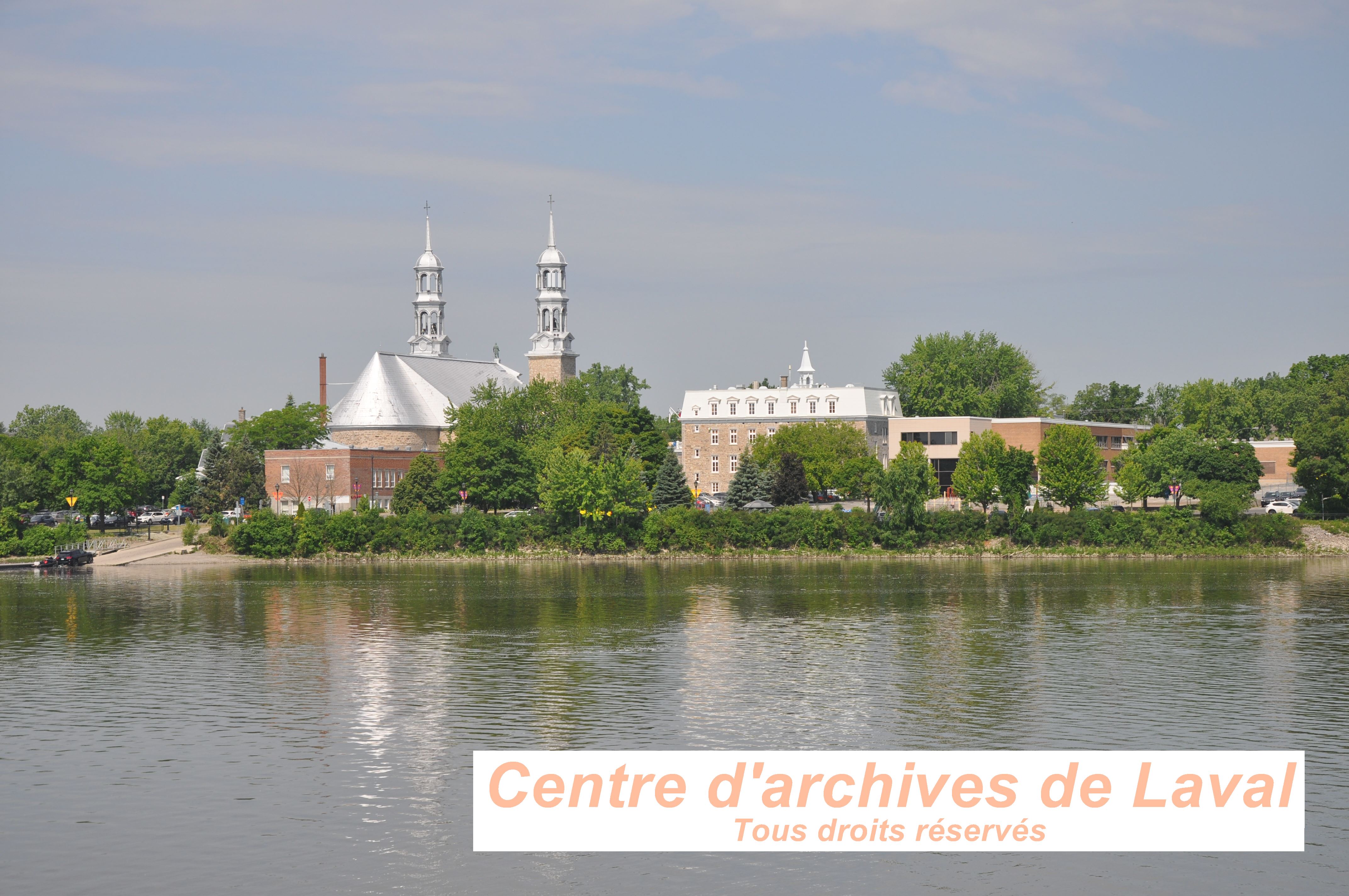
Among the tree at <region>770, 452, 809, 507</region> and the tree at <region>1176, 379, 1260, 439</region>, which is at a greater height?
the tree at <region>1176, 379, 1260, 439</region>

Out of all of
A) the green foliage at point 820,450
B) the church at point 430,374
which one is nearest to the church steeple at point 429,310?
the church at point 430,374

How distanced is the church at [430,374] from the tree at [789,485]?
2772cm

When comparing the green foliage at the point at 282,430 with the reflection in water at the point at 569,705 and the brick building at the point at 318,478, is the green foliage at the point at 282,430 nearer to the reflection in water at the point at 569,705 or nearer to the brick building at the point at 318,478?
the brick building at the point at 318,478

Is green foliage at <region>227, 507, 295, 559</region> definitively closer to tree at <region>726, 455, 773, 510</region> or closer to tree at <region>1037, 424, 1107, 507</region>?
tree at <region>726, 455, 773, 510</region>

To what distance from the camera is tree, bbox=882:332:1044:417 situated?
13888 centimetres

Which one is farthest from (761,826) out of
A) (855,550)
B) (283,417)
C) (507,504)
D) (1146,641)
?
(283,417)

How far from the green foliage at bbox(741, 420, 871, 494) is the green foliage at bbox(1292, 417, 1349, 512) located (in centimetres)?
3110

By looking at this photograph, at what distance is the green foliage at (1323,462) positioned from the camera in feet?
264

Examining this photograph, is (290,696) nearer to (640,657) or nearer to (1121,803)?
(640,657)

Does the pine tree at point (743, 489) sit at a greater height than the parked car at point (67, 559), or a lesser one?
greater

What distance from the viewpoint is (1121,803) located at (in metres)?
22.1


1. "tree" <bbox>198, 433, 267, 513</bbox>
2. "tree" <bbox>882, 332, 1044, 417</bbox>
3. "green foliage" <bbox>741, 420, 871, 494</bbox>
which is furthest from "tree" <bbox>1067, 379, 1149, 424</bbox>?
"tree" <bbox>198, 433, 267, 513</bbox>

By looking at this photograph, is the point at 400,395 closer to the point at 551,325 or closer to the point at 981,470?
the point at 551,325

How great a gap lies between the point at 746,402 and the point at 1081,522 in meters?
47.6
